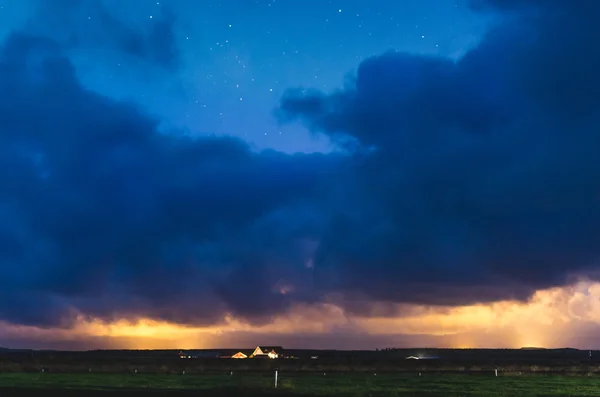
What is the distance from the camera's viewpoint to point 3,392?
46406mm

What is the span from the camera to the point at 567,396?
162 feet

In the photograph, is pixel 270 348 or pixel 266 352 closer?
pixel 266 352

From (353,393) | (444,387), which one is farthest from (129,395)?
(444,387)

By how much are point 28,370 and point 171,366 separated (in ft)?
69.8

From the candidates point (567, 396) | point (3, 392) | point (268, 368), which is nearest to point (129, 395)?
point (3, 392)

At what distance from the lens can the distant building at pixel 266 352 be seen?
160 m

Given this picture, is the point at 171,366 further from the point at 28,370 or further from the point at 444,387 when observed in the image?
the point at 444,387

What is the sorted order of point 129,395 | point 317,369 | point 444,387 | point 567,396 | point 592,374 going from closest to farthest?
1. point 129,395
2. point 567,396
3. point 444,387
4. point 592,374
5. point 317,369

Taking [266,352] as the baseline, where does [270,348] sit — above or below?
above

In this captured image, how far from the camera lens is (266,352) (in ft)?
553

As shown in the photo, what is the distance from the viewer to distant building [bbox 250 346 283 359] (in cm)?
16034

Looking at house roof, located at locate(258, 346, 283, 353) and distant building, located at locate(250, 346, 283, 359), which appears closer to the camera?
distant building, located at locate(250, 346, 283, 359)

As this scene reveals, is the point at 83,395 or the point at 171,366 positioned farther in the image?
the point at 171,366

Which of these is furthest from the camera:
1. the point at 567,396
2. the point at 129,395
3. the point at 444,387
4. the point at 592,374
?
the point at 592,374
